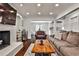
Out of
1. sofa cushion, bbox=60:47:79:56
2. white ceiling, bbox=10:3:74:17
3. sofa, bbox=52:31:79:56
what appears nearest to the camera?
sofa cushion, bbox=60:47:79:56

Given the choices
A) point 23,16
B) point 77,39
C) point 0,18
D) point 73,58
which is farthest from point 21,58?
point 23,16

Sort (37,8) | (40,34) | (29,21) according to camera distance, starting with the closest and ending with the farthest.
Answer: (37,8), (29,21), (40,34)

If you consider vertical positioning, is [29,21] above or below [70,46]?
above

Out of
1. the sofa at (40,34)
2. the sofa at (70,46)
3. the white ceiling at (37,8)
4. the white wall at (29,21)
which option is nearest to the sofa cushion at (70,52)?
the sofa at (70,46)

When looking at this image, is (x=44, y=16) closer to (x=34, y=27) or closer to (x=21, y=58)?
(x=34, y=27)

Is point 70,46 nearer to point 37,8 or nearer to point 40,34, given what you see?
point 37,8

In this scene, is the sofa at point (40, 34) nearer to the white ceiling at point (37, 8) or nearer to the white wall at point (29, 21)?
the white wall at point (29, 21)

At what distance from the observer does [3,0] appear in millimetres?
1194

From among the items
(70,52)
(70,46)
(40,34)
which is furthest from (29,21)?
(70,52)

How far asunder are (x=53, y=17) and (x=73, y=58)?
5.37 metres

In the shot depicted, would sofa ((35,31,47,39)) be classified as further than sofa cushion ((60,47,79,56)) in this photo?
Yes

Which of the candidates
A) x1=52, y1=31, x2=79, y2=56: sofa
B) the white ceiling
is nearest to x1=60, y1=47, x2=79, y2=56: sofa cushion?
x1=52, y1=31, x2=79, y2=56: sofa

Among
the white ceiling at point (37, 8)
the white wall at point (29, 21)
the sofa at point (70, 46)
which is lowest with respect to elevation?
the sofa at point (70, 46)

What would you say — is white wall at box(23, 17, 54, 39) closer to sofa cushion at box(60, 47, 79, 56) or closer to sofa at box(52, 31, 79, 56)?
sofa at box(52, 31, 79, 56)
